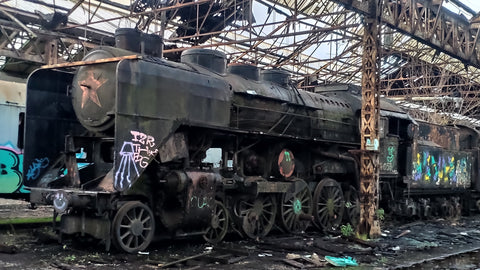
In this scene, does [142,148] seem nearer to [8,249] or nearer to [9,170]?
[8,249]

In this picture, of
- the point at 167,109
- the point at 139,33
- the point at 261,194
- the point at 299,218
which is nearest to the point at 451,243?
A: the point at 299,218

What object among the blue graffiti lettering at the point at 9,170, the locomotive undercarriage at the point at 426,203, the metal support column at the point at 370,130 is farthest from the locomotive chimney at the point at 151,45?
the locomotive undercarriage at the point at 426,203

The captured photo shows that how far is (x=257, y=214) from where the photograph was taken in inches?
384

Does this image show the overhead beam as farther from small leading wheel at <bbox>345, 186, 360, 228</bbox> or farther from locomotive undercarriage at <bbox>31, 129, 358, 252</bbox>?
small leading wheel at <bbox>345, 186, 360, 228</bbox>

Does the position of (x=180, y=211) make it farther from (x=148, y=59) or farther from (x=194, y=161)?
(x=148, y=59)

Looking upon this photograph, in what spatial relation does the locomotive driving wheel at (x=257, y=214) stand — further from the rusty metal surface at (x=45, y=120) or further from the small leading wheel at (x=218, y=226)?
the rusty metal surface at (x=45, y=120)

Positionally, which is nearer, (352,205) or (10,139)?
(10,139)

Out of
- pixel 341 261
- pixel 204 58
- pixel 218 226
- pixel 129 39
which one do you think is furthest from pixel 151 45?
pixel 341 261

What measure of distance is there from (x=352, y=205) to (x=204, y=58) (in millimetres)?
5777

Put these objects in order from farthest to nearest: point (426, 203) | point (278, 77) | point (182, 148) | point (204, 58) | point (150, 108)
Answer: point (426, 203)
point (278, 77)
point (204, 58)
point (182, 148)
point (150, 108)

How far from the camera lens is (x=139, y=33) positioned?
8555 millimetres

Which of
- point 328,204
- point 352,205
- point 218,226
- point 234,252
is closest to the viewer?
point 234,252

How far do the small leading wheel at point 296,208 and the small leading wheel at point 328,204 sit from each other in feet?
0.83

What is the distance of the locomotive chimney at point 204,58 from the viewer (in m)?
9.44
